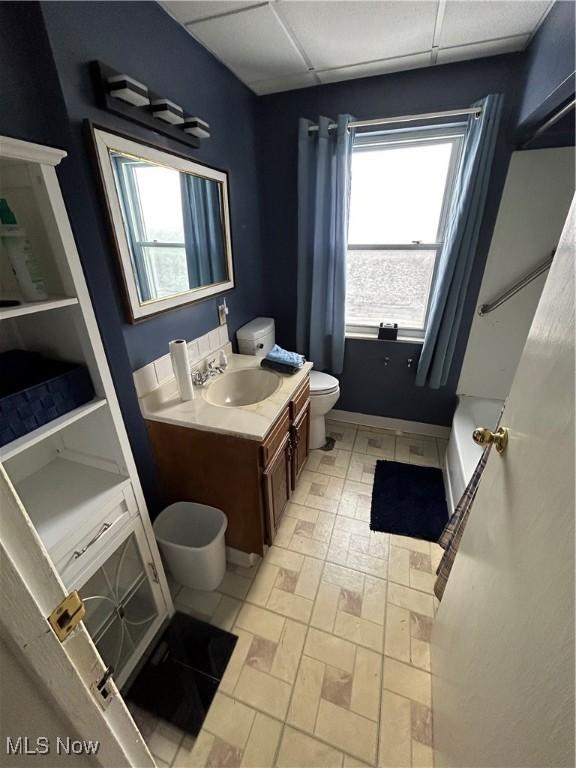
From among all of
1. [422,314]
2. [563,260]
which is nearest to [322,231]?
[422,314]

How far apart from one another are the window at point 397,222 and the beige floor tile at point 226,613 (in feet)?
6.27

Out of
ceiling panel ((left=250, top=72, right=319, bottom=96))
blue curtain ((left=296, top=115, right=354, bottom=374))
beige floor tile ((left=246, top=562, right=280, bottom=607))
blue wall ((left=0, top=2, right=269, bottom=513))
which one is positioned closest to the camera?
blue wall ((left=0, top=2, right=269, bottom=513))

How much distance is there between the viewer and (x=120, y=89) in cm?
99

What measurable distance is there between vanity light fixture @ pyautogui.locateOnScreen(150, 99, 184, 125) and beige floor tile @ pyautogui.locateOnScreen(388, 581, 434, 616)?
2218 millimetres

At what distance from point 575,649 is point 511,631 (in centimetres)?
23

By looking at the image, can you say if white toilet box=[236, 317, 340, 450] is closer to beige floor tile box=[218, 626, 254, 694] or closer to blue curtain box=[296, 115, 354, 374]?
blue curtain box=[296, 115, 354, 374]

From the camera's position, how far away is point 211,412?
1.35m

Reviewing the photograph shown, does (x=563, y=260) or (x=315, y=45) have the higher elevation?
(x=315, y=45)

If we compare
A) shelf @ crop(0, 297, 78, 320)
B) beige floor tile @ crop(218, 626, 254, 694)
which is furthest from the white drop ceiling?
beige floor tile @ crop(218, 626, 254, 694)

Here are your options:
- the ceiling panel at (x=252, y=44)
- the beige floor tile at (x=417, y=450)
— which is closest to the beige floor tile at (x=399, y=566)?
the beige floor tile at (x=417, y=450)

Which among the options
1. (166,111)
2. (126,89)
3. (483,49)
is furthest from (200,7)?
(483,49)

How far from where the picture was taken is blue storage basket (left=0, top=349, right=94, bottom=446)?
76 cm

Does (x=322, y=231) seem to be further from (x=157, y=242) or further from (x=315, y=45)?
(x=157, y=242)
